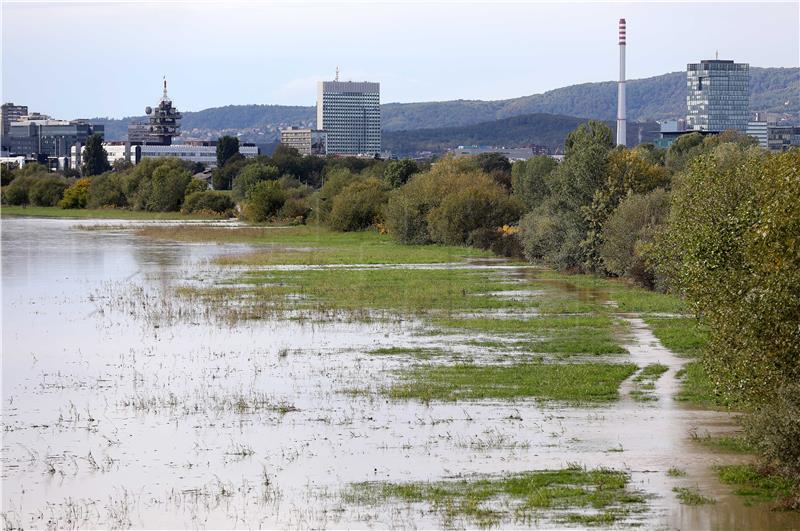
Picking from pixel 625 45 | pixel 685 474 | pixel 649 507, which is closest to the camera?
pixel 649 507

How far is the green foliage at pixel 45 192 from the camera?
414ft

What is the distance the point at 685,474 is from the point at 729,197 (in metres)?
5.38

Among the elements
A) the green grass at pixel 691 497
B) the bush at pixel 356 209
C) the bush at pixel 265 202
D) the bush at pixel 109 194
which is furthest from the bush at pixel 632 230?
the bush at pixel 109 194

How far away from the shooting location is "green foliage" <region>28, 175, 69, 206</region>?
414ft

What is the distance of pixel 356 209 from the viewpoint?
81.9 meters

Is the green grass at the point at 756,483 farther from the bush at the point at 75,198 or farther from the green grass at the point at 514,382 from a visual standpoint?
the bush at the point at 75,198

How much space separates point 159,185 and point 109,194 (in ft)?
37.2

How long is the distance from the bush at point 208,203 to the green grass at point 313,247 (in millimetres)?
21627

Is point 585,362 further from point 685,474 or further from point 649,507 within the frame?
point 649,507

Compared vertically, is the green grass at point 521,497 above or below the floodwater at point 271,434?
above

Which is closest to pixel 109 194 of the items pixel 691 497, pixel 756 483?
pixel 756 483

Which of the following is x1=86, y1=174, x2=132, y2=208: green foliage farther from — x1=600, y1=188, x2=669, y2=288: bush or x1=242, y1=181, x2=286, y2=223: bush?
x1=600, y1=188, x2=669, y2=288: bush

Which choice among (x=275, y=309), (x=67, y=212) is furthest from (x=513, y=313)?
(x=67, y=212)

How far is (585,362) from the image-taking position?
26.7m
